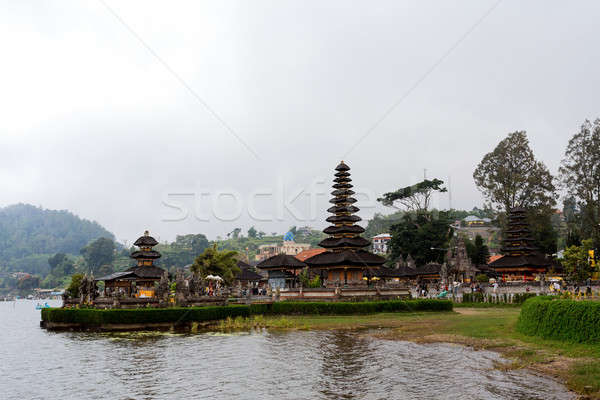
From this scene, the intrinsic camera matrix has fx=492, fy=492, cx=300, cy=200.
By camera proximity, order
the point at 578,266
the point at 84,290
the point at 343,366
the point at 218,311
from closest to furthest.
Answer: the point at 343,366 → the point at 218,311 → the point at 84,290 → the point at 578,266

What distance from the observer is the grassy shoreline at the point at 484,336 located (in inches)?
641

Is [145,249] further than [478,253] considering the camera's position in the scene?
No

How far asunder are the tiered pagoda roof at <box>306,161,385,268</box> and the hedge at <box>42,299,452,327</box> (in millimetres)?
10790

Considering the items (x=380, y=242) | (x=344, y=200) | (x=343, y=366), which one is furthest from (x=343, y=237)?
(x=380, y=242)

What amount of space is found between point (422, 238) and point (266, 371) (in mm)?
64277

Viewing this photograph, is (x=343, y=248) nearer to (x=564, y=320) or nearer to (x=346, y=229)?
(x=346, y=229)

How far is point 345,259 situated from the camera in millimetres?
53344

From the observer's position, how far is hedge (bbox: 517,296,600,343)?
59.4ft

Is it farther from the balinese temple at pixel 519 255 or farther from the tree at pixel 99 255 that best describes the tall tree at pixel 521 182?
the tree at pixel 99 255

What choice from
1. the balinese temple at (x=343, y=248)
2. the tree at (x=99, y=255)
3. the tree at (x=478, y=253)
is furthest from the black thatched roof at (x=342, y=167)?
the tree at (x=99, y=255)

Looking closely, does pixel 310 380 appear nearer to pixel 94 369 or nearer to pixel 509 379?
pixel 509 379

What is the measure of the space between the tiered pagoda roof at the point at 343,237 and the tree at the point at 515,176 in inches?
1055

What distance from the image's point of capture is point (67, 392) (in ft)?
59.7

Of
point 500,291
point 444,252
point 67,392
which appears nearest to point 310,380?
point 67,392
